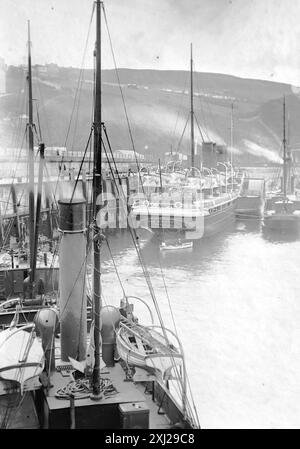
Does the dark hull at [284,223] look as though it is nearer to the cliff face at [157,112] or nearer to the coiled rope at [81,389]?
the coiled rope at [81,389]

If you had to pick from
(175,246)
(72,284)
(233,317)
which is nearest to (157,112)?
(175,246)

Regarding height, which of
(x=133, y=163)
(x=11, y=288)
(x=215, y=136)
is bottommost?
(x=11, y=288)

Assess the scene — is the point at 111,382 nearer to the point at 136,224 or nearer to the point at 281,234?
the point at 136,224

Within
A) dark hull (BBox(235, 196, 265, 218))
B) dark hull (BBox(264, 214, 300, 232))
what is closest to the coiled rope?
dark hull (BBox(264, 214, 300, 232))

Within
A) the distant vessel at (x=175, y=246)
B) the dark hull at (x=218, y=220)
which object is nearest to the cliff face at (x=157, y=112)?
the dark hull at (x=218, y=220)

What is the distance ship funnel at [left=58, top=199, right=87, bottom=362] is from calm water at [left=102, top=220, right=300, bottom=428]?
448 cm

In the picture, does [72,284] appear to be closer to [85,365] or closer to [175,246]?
[85,365]

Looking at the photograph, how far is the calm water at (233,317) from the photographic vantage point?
1296cm

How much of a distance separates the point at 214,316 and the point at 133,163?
155 feet

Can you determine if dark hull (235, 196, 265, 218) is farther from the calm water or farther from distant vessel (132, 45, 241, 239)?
the calm water

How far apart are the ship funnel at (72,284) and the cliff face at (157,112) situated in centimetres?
6594

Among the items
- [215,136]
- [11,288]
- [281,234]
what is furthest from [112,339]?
[215,136]

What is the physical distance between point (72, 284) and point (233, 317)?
11.5 meters

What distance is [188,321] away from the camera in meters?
18.8
